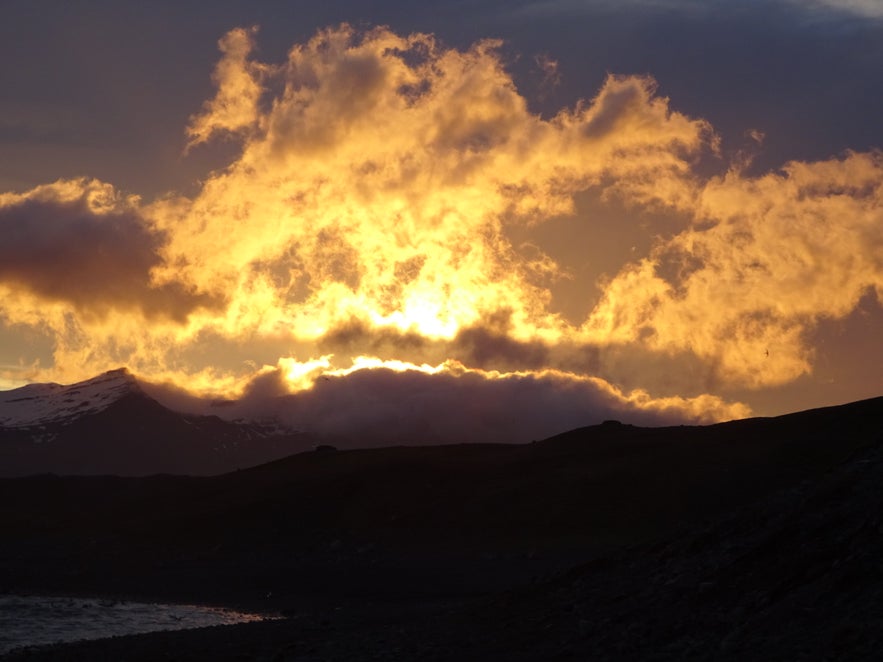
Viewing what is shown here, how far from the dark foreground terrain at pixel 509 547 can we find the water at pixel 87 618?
3.58 m

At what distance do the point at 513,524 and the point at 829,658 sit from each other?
187 feet

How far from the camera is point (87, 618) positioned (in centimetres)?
5288

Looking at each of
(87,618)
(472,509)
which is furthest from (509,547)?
(87,618)

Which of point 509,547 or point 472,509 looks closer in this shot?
point 509,547

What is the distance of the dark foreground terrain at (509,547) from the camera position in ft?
84.7

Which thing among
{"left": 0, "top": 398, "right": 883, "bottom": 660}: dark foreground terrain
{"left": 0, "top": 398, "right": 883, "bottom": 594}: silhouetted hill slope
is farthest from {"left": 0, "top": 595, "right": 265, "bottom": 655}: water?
{"left": 0, "top": 398, "right": 883, "bottom": 594}: silhouetted hill slope

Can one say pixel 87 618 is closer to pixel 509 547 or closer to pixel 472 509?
pixel 509 547

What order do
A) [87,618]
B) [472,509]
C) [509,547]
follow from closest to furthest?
[87,618]
[509,547]
[472,509]

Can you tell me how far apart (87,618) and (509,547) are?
28205 millimetres

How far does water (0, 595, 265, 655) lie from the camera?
47125 millimetres

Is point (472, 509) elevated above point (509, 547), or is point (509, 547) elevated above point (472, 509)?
point (472, 509)

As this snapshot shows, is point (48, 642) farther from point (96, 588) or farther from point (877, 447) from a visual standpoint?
point (877, 447)

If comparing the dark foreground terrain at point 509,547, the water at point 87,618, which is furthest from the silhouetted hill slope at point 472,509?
the water at point 87,618

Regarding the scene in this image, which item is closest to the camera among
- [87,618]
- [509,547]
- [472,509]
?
[87,618]
